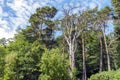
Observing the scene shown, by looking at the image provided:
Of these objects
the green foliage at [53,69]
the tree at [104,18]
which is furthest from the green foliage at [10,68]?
the tree at [104,18]

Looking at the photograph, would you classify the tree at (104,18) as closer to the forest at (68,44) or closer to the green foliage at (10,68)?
the forest at (68,44)

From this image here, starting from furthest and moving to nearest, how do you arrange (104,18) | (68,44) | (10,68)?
(68,44)
(104,18)
(10,68)

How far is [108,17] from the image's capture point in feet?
145

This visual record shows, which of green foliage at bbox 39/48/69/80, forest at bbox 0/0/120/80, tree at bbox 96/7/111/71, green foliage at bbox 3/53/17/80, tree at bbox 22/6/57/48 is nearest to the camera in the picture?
green foliage at bbox 39/48/69/80

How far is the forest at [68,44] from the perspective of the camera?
41097 mm

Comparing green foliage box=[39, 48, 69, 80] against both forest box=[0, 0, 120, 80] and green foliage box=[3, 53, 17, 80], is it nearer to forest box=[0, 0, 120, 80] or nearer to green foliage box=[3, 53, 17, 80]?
forest box=[0, 0, 120, 80]

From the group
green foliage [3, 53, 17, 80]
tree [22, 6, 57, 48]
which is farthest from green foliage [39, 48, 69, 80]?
tree [22, 6, 57, 48]

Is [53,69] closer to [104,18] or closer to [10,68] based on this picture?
[10,68]

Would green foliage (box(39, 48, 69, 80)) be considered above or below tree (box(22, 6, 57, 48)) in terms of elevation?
below

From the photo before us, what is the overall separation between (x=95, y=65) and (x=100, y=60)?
10.0ft

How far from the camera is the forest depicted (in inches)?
1618

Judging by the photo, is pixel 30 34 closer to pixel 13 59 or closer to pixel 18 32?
pixel 18 32

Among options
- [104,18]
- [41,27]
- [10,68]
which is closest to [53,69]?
[10,68]

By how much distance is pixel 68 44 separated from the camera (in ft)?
159
